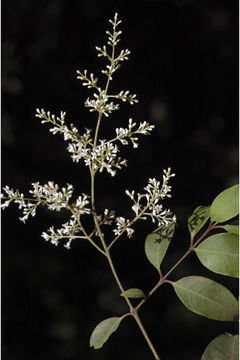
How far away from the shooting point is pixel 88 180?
102 cm

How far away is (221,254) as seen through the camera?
521mm

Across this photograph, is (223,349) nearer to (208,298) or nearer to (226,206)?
(208,298)

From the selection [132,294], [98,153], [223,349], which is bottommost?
[223,349]

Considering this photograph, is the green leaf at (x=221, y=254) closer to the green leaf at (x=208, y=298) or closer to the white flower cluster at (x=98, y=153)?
the green leaf at (x=208, y=298)

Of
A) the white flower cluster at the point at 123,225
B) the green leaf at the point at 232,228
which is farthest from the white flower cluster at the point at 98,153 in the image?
the green leaf at the point at 232,228

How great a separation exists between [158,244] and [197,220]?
6 cm

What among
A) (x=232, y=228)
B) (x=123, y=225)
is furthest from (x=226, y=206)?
(x=123, y=225)

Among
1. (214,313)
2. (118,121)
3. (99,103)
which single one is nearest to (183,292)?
(214,313)

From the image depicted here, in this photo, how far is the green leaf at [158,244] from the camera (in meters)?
0.56

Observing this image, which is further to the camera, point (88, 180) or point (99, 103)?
point (88, 180)

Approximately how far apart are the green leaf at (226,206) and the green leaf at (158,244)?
2.3 inches

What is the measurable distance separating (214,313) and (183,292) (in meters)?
0.05

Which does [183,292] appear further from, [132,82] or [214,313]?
[132,82]

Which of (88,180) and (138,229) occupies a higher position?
(88,180)
